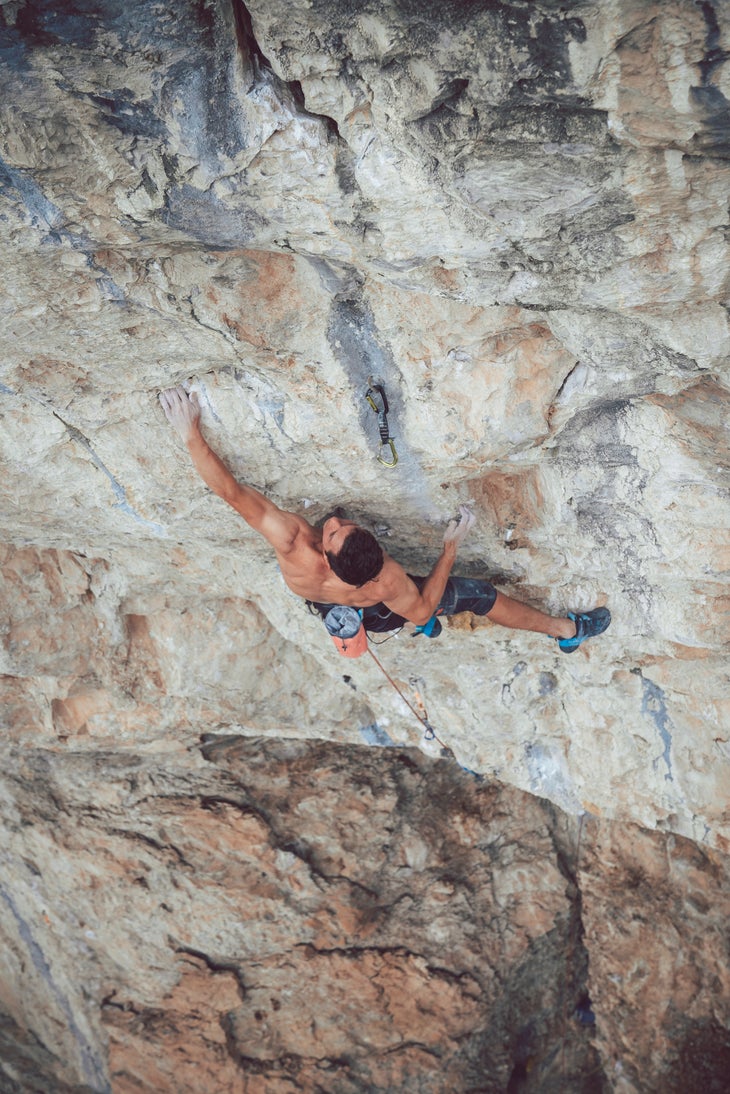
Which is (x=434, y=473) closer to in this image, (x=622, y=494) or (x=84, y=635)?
(x=622, y=494)

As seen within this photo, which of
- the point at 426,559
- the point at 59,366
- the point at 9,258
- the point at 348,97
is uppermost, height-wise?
the point at 348,97

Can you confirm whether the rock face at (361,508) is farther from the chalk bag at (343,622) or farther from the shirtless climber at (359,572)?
the chalk bag at (343,622)

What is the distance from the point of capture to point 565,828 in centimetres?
621

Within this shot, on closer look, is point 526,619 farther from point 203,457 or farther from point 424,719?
point 203,457

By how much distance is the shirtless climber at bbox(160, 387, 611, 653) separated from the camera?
3184 millimetres

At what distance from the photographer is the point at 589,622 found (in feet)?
12.7

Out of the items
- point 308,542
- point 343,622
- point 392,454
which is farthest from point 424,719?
point 392,454

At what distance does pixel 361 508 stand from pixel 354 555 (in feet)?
1.61

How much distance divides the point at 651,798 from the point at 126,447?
3.48 meters

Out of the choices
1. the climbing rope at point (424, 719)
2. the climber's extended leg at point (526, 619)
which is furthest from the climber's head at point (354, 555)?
the climbing rope at point (424, 719)

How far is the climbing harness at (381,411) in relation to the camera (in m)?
2.97

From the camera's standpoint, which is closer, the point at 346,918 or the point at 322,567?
the point at 322,567

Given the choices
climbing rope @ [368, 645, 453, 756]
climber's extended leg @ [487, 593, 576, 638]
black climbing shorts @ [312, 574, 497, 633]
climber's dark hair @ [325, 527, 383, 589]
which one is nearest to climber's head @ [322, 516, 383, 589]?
climber's dark hair @ [325, 527, 383, 589]

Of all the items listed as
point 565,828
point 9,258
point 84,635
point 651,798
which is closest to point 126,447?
point 9,258
